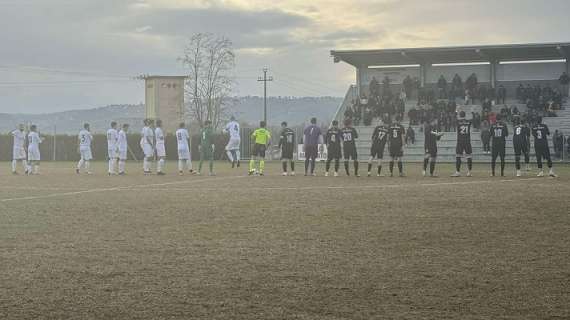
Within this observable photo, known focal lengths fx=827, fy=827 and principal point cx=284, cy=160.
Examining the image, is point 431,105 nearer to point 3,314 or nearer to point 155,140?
point 155,140

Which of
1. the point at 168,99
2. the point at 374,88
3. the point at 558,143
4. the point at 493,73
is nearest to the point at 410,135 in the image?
the point at 374,88

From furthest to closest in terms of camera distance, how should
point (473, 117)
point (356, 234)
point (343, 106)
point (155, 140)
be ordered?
point (343, 106), point (473, 117), point (155, 140), point (356, 234)

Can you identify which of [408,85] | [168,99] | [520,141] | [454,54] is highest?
[454,54]

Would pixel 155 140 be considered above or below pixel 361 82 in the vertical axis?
below

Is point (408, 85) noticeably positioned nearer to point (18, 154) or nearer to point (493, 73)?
point (493, 73)

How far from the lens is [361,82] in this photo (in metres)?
60.1

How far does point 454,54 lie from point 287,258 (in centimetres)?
4736

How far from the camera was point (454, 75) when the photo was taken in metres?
57.1

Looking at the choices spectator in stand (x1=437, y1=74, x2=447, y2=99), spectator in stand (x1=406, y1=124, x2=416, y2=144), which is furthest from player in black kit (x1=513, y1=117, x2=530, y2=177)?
spectator in stand (x1=437, y1=74, x2=447, y2=99)

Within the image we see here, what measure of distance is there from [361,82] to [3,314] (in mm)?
53837

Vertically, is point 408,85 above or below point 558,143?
above

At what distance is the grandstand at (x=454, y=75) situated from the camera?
50.8 meters

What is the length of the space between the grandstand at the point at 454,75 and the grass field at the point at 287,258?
32.9m

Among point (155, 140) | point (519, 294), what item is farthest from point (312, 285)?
point (155, 140)
